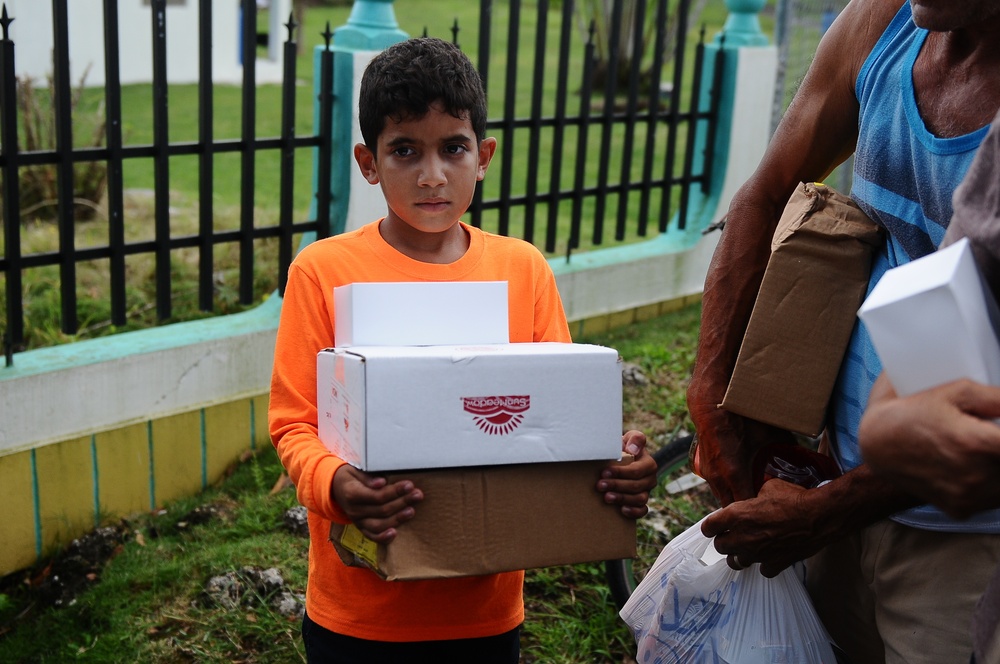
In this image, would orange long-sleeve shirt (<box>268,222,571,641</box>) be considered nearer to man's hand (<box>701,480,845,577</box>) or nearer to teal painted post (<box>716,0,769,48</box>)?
man's hand (<box>701,480,845,577</box>)

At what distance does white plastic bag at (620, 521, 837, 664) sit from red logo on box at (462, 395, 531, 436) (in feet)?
2.15

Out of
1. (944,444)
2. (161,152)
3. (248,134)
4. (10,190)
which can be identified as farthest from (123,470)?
(944,444)

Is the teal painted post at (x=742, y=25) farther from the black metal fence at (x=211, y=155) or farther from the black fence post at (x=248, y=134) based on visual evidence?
the black fence post at (x=248, y=134)

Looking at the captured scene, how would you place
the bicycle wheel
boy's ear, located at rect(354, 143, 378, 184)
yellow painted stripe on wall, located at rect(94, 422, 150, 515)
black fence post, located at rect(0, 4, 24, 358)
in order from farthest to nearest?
yellow painted stripe on wall, located at rect(94, 422, 150, 515)
black fence post, located at rect(0, 4, 24, 358)
the bicycle wheel
boy's ear, located at rect(354, 143, 378, 184)

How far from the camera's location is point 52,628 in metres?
3.08

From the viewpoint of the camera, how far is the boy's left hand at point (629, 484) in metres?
1.71

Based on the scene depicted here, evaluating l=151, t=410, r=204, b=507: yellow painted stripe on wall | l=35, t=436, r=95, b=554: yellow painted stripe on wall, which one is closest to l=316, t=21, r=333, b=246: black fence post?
l=151, t=410, r=204, b=507: yellow painted stripe on wall

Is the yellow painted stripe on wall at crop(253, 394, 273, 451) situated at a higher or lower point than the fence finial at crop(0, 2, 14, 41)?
lower

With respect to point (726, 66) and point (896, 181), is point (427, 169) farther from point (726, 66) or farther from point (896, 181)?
point (726, 66)

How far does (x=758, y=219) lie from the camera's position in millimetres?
2125

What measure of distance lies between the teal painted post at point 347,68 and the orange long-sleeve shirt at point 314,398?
2188 mm

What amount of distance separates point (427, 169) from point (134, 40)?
14.2m

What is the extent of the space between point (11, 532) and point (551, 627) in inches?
67.8

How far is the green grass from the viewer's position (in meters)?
2.98
